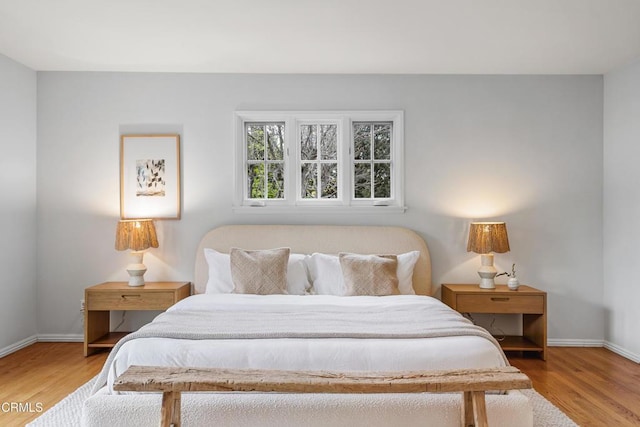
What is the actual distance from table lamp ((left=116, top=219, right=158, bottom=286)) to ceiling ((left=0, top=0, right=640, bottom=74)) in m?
1.43

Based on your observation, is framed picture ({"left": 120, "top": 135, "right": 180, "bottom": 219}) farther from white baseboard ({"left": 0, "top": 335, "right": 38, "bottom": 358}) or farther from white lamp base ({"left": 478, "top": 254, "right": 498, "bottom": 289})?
white lamp base ({"left": 478, "top": 254, "right": 498, "bottom": 289})

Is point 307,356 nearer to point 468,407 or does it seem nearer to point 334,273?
point 468,407

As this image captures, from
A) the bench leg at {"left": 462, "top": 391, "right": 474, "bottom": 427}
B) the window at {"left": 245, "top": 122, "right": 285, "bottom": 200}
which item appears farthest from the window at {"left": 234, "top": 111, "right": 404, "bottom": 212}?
the bench leg at {"left": 462, "top": 391, "right": 474, "bottom": 427}

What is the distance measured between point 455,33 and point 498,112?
1230 mm

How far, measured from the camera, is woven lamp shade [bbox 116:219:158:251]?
13.1ft

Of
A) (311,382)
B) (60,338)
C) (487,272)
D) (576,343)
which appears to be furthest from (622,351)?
(60,338)

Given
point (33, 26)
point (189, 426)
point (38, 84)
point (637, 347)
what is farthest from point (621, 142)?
point (38, 84)

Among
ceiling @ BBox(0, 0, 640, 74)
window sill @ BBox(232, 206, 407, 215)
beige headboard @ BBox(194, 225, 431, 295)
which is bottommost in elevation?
beige headboard @ BBox(194, 225, 431, 295)

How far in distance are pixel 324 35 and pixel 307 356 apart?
233cm

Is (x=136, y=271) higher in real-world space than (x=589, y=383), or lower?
higher

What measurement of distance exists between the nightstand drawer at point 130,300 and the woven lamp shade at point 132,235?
1.28 ft

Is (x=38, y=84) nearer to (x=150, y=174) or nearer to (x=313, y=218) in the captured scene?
(x=150, y=174)

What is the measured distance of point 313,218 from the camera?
14.4 ft

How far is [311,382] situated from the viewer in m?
1.99
